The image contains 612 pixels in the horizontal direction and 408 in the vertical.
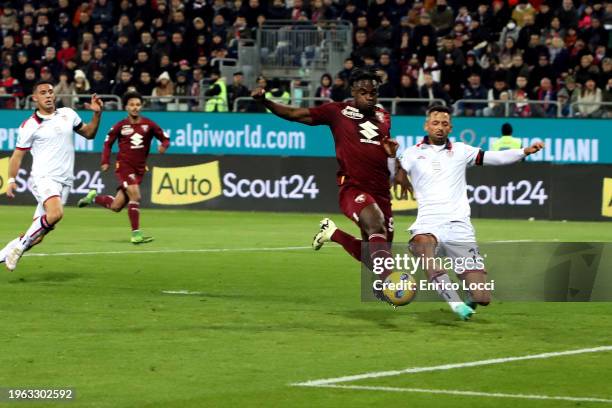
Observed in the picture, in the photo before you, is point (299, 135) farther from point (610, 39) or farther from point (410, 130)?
point (610, 39)

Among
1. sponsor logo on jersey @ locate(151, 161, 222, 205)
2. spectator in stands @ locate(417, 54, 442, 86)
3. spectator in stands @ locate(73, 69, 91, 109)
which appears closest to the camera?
sponsor logo on jersey @ locate(151, 161, 222, 205)

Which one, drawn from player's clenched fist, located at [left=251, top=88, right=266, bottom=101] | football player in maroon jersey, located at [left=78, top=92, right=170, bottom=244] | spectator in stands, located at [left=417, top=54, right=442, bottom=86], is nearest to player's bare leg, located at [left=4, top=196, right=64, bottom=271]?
player's clenched fist, located at [left=251, top=88, right=266, bottom=101]

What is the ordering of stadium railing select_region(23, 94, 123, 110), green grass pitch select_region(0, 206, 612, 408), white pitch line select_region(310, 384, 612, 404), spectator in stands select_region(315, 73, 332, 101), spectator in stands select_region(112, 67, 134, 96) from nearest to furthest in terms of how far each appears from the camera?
white pitch line select_region(310, 384, 612, 404), green grass pitch select_region(0, 206, 612, 408), spectator in stands select_region(315, 73, 332, 101), stadium railing select_region(23, 94, 123, 110), spectator in stands select_region(112, 67, 134, 96)

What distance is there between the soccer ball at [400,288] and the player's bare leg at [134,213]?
9.39 meters

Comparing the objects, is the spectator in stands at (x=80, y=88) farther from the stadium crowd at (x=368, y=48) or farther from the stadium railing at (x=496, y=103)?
the stadium railing at (x=496, y=103)

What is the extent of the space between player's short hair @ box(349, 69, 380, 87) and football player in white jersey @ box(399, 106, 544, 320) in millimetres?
863

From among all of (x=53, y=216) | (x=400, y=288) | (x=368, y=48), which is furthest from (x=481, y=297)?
(x=368, y=48)

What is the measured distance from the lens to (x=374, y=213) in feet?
43.6

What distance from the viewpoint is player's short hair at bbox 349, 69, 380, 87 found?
43.7 ft

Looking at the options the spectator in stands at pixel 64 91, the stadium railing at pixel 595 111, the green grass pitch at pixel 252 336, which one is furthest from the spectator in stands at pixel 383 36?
the green grass pitch at pixel 252 336

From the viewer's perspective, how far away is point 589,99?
29.5 m

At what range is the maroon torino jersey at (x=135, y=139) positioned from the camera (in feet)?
74.9

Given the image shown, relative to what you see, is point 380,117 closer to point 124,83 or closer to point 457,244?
point 457,244

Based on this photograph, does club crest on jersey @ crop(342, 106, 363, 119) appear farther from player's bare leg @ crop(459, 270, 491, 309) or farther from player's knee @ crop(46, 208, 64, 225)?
player's knee @ crop(46, 208, 64, 225)
